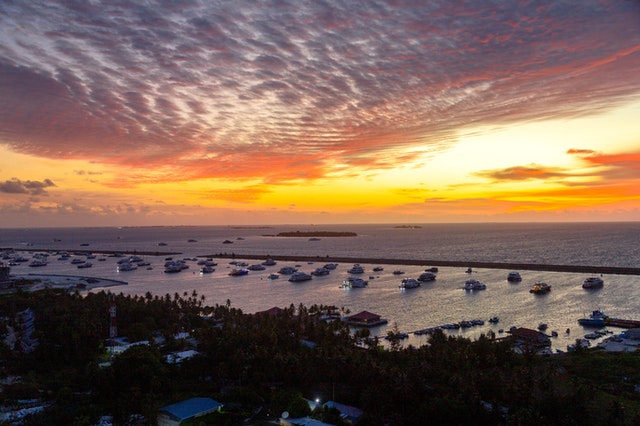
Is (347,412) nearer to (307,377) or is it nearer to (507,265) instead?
(307,377)

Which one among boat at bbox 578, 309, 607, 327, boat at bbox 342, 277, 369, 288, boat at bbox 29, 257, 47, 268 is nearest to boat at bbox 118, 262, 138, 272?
boat at bbox 29, 257, 47, 268

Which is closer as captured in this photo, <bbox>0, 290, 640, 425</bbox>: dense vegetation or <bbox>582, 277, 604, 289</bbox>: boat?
<bbox>0, 290, 640, 425</bbox>: dense vegetation

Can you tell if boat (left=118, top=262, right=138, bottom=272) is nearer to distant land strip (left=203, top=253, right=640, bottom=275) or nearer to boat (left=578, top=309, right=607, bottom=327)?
distant land strip (left=203, top=253, right=640, bottom=275)

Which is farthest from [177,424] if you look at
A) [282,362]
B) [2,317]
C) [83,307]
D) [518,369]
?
[2,317]

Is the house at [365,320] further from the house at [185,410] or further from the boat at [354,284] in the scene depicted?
the boat at [354,284]

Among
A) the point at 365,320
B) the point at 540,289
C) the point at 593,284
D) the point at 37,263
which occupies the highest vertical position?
the point at 593,284

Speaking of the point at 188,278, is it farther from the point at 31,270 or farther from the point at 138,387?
the point at 138,387

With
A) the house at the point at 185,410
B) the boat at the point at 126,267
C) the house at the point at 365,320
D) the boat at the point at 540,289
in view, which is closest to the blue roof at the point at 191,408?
the house at the point at 185,410

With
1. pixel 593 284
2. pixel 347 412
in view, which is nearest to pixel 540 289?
pixel 593 284
